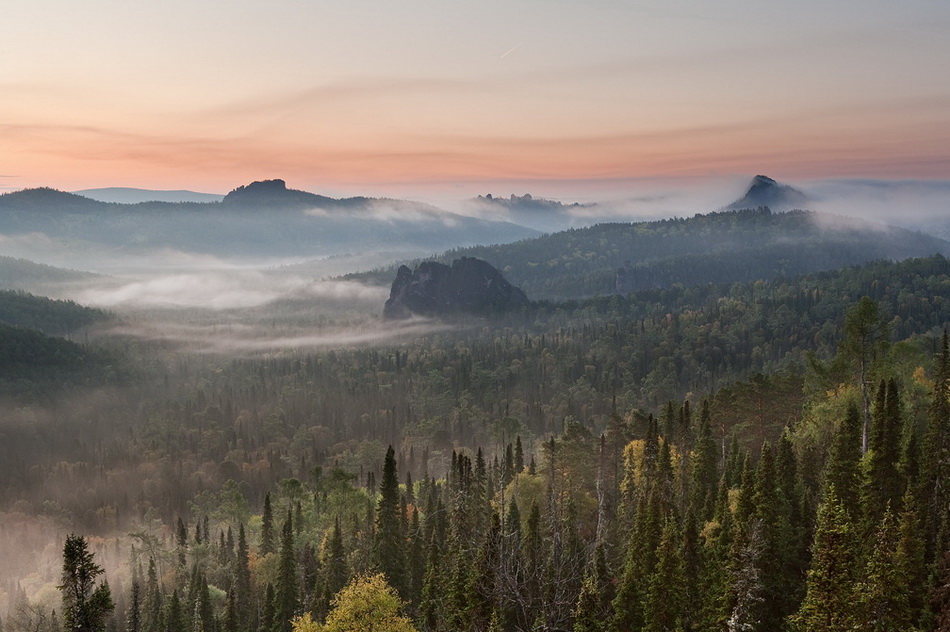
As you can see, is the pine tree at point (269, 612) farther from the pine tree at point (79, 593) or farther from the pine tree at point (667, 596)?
the pine tree at point (667, 596)

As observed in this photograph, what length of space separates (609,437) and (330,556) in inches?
2039

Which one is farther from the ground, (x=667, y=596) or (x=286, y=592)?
(x=667, y=596)

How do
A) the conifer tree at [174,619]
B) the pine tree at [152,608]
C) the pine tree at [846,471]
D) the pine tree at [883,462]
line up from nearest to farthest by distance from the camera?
the pine tree at [883,462], the pine tree at [846,471], the conifer tree at [174,619], the pine tree at [152,608]

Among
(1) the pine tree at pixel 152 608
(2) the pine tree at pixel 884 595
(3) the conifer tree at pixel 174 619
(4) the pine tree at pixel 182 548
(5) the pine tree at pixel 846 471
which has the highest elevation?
(5) the pine tree at pixel 846 471

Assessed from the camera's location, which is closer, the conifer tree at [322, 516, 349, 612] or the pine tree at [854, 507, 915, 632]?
the pine tree at [854, 507, 915, 632]

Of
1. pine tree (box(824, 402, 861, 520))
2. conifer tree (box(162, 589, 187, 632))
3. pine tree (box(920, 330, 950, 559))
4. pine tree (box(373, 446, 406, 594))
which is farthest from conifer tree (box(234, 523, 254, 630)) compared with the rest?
pine tree (box(920, 330, 950, 559))

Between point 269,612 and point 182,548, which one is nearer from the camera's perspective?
point 269,612

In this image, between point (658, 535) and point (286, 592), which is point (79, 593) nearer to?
point (658, 535)

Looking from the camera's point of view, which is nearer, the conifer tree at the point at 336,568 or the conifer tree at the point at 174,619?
the conifer tree at the point at 336,568

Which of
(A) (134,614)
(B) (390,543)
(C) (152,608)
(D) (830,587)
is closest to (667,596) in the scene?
(D) (830,587)

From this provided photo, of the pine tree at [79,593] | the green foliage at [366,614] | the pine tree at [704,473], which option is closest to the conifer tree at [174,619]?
the green foliage at [366,614]

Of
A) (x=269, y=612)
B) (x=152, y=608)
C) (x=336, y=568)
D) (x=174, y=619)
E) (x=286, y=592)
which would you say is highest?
(x=336, y=568)

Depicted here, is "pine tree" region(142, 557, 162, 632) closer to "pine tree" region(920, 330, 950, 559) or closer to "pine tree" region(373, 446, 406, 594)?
"pine tree" region(373, 446, 406, 594)

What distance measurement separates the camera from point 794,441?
102 meters
